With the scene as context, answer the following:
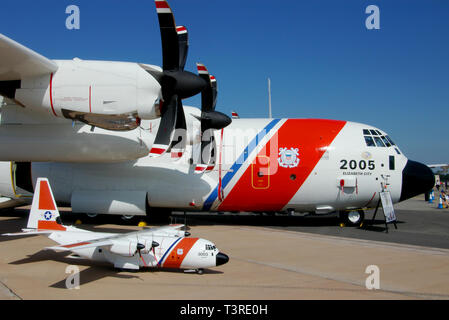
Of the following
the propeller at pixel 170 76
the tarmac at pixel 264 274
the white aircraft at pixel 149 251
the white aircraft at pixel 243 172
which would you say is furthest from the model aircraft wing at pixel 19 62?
the tarmac at pixel 264 274

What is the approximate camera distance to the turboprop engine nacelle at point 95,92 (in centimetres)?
1091

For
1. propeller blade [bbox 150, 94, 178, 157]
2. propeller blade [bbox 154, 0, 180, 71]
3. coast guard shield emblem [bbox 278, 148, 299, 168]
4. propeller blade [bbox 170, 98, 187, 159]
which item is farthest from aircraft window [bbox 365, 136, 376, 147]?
propeller blade [bbox 154, 0, 180, 71]

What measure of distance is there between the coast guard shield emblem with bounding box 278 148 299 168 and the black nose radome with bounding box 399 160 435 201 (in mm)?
4760

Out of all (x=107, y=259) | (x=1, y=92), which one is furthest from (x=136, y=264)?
(x=1, y=92)

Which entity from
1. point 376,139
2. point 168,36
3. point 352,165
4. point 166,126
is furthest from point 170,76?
point 376,139

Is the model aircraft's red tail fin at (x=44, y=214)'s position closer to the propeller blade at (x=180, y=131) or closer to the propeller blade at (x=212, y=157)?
the propeller blade at (x=180, y=131)

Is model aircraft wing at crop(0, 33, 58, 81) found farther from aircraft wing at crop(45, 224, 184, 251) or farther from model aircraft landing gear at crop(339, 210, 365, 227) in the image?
model aircraft landing gear at crop(339, 210, 365, 227)

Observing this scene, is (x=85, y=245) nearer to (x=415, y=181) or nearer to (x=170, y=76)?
(x=170, y=76)

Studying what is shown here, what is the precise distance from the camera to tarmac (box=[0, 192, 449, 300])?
26.1ft

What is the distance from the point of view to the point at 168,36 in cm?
1139

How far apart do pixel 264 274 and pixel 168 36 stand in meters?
7.29

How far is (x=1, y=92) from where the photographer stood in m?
11.4

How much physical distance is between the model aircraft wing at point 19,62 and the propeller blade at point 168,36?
3.20 metres
